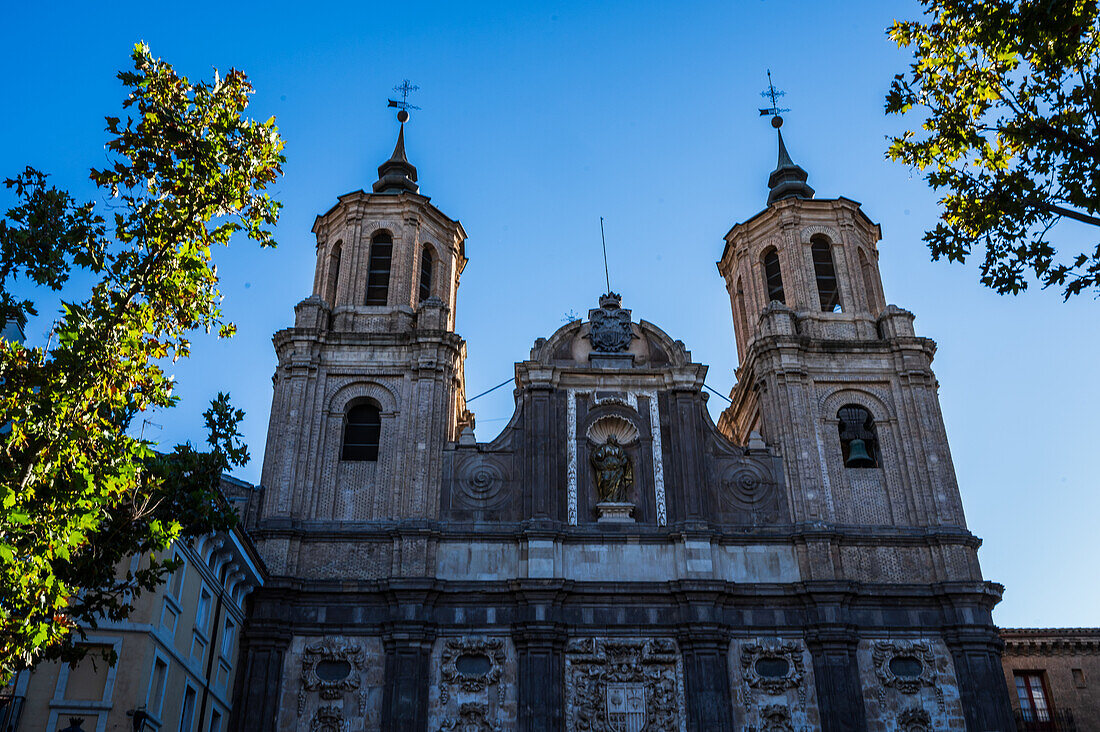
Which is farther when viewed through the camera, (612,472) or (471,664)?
(612,472)

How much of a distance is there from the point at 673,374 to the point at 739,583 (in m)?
6.59

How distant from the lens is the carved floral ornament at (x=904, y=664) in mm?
27047

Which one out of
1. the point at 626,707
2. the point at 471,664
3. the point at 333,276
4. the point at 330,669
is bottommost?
the point at 626,707

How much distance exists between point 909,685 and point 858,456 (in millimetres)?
6509

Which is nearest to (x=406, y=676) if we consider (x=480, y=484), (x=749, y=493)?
(x=480, y=484)

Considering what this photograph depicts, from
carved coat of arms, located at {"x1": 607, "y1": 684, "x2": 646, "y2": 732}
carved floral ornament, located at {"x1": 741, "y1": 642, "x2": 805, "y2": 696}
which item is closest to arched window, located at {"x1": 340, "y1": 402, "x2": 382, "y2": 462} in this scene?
carved coat of arms, located at {"x1": 607, "y1": 684, "x2": 646, "y2": 732}

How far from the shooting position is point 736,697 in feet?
87.7

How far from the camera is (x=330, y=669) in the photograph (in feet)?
88.0

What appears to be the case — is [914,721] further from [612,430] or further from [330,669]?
[330,669]

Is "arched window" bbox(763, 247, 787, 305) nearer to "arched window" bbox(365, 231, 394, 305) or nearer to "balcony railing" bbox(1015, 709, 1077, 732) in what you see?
"arched window" bbox(365, 231, 394, 305)

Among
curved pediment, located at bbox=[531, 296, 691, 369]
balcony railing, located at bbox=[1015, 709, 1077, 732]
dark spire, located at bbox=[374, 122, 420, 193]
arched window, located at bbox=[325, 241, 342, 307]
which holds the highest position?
dark spire, located at bbox=[374, 122, 420, 193]

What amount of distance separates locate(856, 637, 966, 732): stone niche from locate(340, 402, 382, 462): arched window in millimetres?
14118

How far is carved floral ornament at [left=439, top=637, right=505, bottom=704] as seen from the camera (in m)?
26.5

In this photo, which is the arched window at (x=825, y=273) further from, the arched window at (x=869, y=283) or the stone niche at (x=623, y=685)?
the stone niche at (x=623, y=685)
